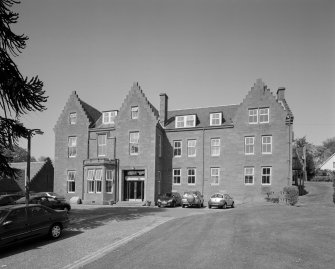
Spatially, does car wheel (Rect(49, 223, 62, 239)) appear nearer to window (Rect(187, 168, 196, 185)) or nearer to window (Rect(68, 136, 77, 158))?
window (Rect(187, 168, 196, 185))

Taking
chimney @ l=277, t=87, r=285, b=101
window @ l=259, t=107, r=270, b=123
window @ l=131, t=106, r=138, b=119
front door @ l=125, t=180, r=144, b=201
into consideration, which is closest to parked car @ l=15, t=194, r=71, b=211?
front door @ l=125, t=180, r=144, b=201

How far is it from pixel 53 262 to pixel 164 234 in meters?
5.90

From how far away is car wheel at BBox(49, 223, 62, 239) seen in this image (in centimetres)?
1443

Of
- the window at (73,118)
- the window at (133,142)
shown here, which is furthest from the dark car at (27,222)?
the window at (73,118)

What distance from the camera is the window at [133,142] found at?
3681 cm

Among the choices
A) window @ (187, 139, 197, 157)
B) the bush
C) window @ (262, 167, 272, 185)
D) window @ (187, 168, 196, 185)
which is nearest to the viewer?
the bush

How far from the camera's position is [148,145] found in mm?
36062

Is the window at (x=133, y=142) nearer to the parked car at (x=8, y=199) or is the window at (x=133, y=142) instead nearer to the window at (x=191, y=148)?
the window at (x=191, y=148)

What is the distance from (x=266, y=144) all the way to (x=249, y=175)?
3940mm

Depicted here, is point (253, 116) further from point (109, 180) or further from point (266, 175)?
point (109, 180)

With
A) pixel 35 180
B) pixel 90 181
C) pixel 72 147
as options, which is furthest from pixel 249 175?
pixel 35 180

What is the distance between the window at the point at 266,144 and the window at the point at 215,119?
5.58 meters

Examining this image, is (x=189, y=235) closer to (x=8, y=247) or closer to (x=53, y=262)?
(x=53, y=262)

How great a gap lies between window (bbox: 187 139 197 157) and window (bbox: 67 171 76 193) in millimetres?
15050
